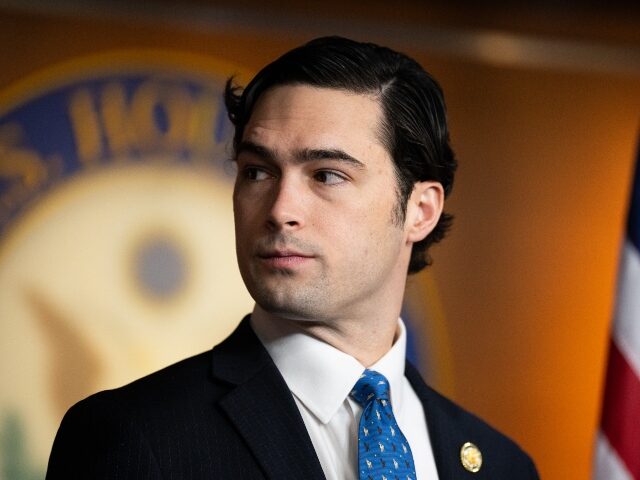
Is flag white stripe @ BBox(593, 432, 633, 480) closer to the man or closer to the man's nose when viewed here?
the man

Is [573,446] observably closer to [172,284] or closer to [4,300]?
[172,284]

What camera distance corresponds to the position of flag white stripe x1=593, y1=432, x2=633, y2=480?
240 centimetres

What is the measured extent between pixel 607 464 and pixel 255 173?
1140mm

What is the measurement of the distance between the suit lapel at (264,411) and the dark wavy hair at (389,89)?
378 millimetres

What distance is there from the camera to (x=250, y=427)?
173cm

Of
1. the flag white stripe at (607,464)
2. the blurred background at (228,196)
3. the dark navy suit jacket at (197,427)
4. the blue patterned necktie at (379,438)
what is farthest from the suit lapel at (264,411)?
the blurred background at (228,196)

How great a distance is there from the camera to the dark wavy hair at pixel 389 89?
194cm

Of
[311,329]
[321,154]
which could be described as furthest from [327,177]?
[311,329]

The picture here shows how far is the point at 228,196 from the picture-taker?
3.52 m

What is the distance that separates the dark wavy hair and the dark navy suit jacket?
0.41 meters

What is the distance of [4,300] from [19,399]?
12.2 inches

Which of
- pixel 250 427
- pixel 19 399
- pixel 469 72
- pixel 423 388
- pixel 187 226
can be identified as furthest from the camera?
pixel 469 72

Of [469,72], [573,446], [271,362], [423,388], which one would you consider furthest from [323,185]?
[573,446]

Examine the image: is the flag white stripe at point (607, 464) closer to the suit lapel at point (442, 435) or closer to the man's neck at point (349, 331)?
the suit lapel at point (442, 435)
